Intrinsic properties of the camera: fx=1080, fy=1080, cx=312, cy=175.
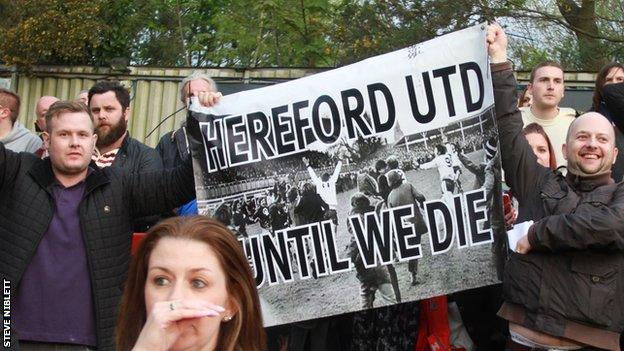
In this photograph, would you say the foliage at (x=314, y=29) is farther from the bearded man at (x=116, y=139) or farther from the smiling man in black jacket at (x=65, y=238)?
the smiling man in black jacket at (x=65, y=238)

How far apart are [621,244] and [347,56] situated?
11.0m

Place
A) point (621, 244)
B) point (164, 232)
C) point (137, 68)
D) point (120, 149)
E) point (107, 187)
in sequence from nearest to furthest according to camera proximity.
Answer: point (164, 232) < point (621, 244) < point (107, 187) < point (120, 149) < point (137, 68)

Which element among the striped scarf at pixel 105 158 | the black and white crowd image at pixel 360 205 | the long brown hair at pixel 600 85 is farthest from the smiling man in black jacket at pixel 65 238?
the long brown hair at pixel 600 85

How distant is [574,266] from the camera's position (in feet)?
17.0

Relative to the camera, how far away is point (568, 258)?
206 inches

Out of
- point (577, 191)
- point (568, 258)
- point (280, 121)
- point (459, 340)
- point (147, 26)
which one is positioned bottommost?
point (459, 340)

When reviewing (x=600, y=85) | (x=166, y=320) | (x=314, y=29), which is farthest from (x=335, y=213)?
(x=314, y=29)

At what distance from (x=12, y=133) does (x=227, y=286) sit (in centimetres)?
540

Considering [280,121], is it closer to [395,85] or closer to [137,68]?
[395,85]

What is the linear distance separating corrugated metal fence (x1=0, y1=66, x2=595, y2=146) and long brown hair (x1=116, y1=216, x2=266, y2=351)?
9.41 meters

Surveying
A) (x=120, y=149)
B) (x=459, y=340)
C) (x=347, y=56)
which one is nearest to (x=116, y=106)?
(x=120, y=149)

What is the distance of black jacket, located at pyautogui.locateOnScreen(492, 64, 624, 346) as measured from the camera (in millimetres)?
5129

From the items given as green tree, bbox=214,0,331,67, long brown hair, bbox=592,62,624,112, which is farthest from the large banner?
green tree, bbox=214,0,331,67

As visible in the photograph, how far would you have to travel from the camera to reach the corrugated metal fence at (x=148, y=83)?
43.0 ft
